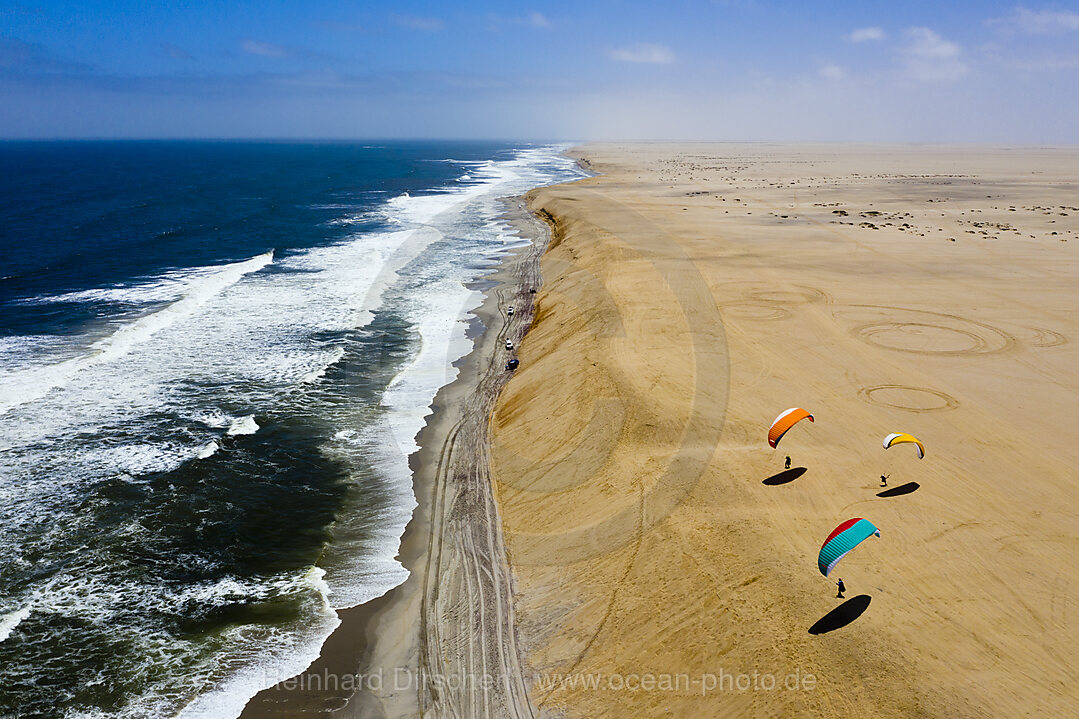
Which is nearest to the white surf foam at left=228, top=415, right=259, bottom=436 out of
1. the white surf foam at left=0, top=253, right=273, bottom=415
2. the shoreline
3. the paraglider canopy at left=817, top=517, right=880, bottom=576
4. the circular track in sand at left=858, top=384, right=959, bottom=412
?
the shoreline

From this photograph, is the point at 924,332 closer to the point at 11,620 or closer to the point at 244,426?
the point at 244,426

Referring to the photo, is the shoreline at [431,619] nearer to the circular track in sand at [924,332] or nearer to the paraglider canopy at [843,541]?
the paraglider canopy at [843,541]

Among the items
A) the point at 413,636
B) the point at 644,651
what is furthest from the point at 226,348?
the point at 644,651

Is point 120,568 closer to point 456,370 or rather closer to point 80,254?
point 456,370

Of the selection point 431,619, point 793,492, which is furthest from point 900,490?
point 431,619

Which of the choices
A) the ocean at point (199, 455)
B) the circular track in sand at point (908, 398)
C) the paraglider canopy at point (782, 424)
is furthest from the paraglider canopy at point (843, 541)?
the ocean at point (199, 455)
